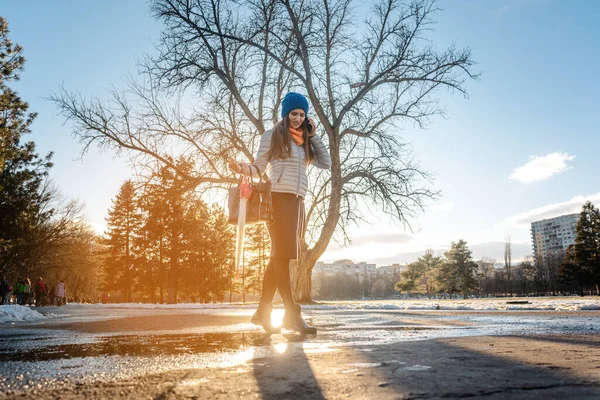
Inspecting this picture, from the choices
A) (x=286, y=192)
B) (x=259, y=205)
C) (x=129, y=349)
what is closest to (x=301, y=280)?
(x=286, y=192)

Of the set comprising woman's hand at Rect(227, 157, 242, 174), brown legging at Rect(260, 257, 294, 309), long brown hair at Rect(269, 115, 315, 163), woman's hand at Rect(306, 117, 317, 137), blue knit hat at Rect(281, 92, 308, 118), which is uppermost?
blue knit hat at Rect(281, 92, 308, 118)

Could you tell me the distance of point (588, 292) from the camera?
86.6m

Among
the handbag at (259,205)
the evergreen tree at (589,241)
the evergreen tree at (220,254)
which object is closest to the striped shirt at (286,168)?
the handbag at (259,205)

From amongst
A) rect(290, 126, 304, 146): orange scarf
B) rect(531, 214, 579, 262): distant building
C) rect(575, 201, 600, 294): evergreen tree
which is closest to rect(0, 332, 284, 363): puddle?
rect(290, 126, 304, 146): orange scarf

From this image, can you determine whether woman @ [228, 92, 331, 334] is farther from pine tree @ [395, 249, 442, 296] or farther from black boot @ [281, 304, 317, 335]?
pine tree @ [395, 249, 442, 296]

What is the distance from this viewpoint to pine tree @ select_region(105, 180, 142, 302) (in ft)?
148

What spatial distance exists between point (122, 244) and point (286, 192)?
46.5m

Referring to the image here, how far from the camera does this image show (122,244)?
4625cm

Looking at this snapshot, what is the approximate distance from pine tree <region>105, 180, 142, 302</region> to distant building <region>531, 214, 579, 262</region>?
146830mm

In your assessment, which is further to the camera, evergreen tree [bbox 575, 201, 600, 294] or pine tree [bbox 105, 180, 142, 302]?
evergreen tree [bbox 575, 201, 600, 294]

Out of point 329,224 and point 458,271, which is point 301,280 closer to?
point 329,224

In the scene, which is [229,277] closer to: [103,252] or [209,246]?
[209,246]

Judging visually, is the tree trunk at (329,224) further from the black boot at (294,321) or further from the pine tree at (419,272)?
the pine tree at (419,272)

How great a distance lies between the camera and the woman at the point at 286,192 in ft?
12.9
